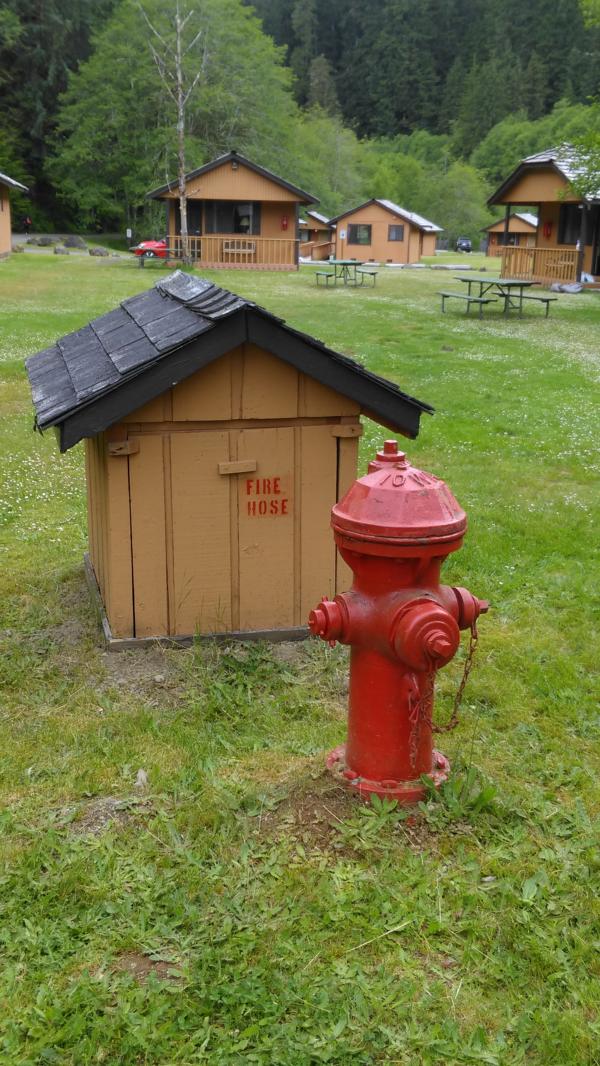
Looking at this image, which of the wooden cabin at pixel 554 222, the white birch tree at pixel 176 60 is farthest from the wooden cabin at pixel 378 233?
the wooden cabin at pixel 554 222

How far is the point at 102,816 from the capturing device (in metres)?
4.35

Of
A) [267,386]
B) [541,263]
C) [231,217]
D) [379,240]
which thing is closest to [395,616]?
[267,386]

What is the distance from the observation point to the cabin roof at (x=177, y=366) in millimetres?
5516

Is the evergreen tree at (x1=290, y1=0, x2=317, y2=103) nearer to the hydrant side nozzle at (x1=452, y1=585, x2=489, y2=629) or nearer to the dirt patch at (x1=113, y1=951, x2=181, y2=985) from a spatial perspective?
the hydrant side nozzle at (x1=452, y1=585, x2=489, y2=629)

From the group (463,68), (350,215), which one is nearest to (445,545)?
(350,215)

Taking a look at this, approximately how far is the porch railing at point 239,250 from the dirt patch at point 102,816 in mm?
37037

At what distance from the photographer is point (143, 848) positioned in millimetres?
4051

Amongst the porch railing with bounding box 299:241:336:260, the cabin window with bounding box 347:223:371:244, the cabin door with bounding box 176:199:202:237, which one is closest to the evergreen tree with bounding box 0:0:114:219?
the porch railing with bounding box 299:241:336:260

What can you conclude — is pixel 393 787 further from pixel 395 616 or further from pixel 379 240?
pixel 379 240

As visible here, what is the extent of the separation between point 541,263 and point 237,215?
42.6 feet

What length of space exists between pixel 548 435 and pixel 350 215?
149ft

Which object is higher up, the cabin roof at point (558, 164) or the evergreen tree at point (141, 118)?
the evergreen tree at point (141, 118)

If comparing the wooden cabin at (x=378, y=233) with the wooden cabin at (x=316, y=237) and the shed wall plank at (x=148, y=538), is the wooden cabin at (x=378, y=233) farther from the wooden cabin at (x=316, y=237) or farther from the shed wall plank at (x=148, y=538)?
the shed wall plank at (x=148, y=538)

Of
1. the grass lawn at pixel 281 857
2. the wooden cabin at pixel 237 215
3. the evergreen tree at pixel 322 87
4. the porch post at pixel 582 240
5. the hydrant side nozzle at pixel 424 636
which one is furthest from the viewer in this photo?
the evergreen tree at pixel 322 87
